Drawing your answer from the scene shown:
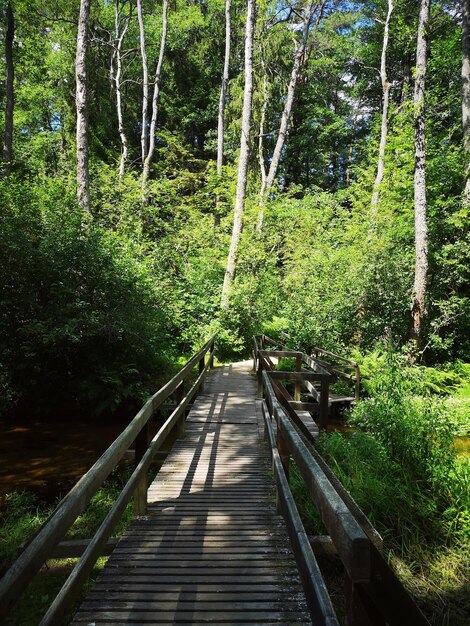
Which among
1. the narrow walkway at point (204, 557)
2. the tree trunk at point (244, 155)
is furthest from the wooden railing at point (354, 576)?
the tree trunk at point (244, 155)

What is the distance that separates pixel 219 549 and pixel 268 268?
14.5m

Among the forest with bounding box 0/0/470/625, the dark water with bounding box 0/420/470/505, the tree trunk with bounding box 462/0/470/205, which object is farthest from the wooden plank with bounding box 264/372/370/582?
the tree trunk with bounding box 462/0/470/205

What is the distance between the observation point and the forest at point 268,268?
551cm

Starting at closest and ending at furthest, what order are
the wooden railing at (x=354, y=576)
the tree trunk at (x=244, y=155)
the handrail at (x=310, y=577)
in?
the wooden railing at (x=354, y=576) < the handrail at (x=310, y=577) < the tree trunk at (x=244, y=155)

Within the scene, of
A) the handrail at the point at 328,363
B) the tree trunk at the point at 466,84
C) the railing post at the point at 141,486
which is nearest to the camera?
the railing post at the point at 141,486

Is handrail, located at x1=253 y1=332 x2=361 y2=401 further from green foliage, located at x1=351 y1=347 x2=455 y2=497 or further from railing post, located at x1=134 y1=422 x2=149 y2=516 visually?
railing post, located at x1=134 y1=422 x2=149 y2=516

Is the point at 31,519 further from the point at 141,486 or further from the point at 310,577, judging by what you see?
the point at 310,577

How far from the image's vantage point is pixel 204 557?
2.96m

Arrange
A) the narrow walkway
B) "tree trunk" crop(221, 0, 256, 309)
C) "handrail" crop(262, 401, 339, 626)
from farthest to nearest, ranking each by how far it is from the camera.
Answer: "tree trunk" crop(221, 0, 256, 309) < the narrow walkway < "handrail" crop(262, 401, 339, 626)

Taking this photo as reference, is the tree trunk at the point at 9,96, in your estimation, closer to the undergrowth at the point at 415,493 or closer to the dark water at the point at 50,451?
the dark water at the point at 50,451

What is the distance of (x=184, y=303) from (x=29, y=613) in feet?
38.6

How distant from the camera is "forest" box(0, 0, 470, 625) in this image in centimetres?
551

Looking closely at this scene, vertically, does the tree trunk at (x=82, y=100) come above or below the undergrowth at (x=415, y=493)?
above

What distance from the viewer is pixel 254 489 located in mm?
4449
